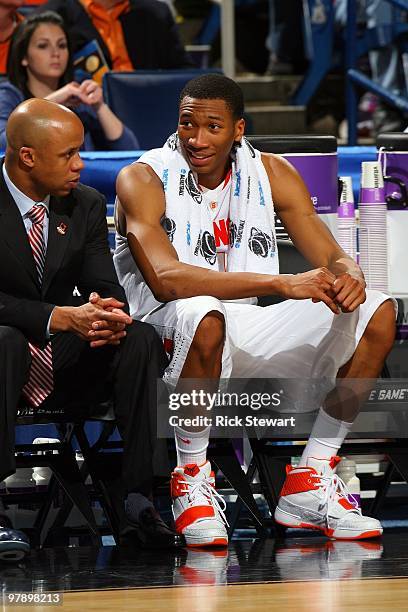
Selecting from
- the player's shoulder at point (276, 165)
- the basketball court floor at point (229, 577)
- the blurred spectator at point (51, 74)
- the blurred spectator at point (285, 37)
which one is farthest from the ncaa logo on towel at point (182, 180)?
the blurred spectator at point (285, 37)

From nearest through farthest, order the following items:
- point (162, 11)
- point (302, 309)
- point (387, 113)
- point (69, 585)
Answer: point (69, 585) < point (302, 309) < point (162, 11) < point (387, 113)

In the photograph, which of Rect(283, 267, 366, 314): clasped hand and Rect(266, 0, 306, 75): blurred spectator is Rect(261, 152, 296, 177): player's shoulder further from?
Rect(266, 0, 306, 75): blurred spectator

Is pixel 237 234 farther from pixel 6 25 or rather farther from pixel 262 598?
pixel 6 25

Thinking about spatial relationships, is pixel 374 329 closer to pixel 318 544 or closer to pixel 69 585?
pixel 318 544

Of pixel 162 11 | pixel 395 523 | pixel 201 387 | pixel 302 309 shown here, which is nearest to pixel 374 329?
pixel 302 309

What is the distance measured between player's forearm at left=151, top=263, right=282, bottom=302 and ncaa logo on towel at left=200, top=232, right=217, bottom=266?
0.15 meters

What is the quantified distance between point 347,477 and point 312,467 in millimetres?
365

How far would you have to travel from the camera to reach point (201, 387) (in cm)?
328

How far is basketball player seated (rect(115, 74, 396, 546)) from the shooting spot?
3273 mm

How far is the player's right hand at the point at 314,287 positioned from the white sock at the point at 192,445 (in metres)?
0.39

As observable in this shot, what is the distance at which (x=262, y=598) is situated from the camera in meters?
2.74

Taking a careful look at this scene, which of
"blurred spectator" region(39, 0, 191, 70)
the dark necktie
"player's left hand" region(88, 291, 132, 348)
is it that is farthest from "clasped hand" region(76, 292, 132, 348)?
"blurred spectator" region(39, 0, 191, 70)

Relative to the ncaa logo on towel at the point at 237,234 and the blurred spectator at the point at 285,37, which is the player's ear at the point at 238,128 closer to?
the ncaa logo on towel at the point at 237,234

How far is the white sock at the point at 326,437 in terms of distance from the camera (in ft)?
11.2
